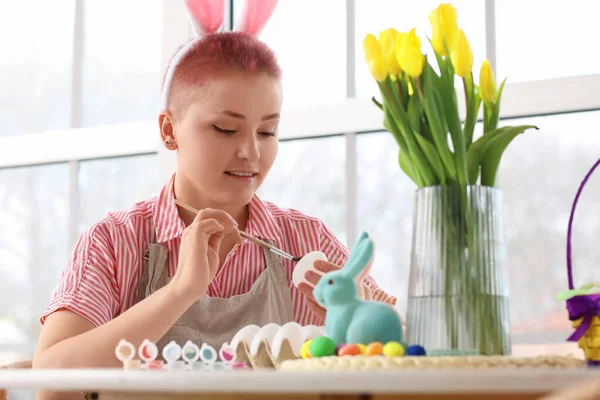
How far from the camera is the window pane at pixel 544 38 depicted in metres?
2.25

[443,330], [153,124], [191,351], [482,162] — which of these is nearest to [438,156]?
[482,162]

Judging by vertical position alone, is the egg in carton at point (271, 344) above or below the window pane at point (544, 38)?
below

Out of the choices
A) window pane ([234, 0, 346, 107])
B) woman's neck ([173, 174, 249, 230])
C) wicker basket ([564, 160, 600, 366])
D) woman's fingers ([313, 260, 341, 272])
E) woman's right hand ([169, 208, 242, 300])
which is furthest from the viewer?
window pane ([234, 0, 346, 107])

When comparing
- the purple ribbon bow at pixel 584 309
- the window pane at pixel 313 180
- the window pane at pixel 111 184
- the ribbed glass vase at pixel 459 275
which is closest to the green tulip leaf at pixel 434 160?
the ribbed glass vase at pixel 459 275

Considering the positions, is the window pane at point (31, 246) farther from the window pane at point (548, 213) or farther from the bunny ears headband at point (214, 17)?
the window pane at point (548, 213)

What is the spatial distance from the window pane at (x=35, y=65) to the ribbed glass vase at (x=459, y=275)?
1.90 metres

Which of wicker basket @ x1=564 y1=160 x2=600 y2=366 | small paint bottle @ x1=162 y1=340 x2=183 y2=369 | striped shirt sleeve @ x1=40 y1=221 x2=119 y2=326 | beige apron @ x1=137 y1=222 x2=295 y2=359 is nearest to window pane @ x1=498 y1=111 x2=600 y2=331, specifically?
beige apron @ x1=137 y1=222 x2=295 y2=359

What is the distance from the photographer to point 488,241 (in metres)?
1.16

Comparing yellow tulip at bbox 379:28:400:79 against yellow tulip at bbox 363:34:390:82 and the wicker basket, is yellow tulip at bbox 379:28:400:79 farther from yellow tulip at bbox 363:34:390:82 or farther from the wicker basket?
the wicker basket

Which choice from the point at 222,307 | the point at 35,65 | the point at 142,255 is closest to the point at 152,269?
the point at 142,255

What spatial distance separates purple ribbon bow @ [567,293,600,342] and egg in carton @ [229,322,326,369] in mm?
381

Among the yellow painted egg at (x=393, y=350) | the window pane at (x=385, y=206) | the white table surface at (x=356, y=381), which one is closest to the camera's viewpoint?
the white table surface at (x=356, y=381)

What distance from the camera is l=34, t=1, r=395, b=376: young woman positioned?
5.36ft

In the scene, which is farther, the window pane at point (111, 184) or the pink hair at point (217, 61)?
the window pane at point (111, 184)
